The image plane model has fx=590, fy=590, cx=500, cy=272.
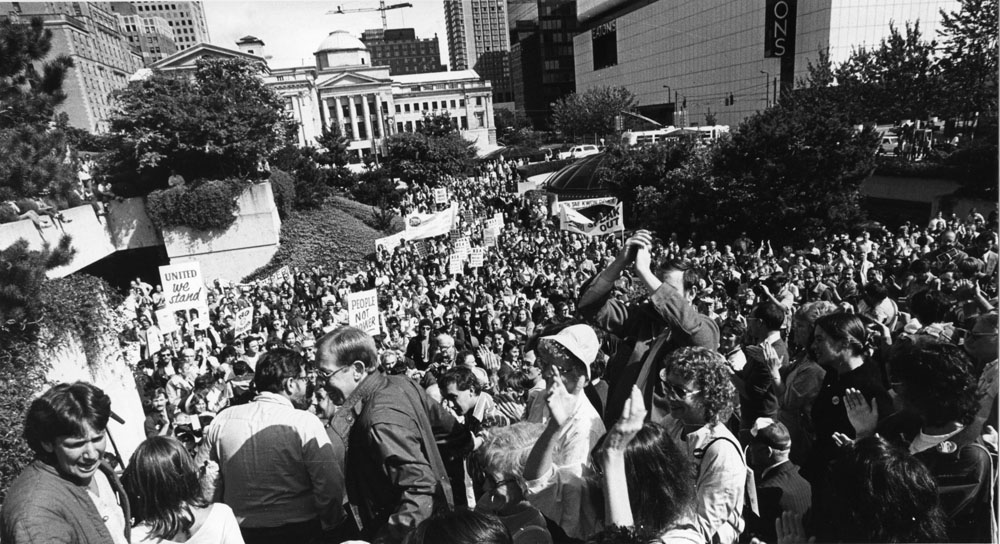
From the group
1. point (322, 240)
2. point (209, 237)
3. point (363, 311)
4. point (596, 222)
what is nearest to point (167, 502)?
point (363, 311)

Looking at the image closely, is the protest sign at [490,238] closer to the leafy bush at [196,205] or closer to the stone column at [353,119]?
the leafy bush at [196,205]

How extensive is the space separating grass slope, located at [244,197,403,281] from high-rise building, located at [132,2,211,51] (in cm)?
6942

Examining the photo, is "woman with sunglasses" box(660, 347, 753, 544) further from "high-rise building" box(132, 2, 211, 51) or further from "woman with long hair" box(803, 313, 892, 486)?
"high-rise building" box(132, 2, 211, 51)

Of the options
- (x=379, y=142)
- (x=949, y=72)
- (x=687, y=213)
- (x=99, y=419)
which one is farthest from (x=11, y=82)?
(x=379, y=142)

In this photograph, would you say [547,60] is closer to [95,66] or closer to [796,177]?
[95,66]

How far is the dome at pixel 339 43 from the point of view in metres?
84.9

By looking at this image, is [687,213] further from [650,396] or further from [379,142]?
[379,142]

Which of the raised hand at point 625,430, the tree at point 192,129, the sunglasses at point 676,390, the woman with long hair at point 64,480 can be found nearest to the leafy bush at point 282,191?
the tree at point 192,129

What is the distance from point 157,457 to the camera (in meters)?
2.17

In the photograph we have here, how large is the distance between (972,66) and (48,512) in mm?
27547

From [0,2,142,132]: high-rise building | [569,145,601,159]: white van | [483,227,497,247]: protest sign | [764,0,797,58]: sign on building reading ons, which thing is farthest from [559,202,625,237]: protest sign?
[764,0,797,58]: sign on building reading ons

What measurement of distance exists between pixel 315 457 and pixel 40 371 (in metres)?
4.81

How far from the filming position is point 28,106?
6.23 m

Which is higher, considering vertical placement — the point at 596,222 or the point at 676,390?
the point at 676,390
